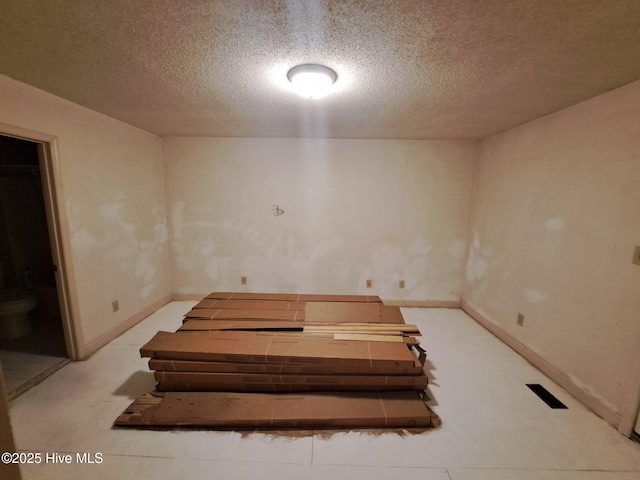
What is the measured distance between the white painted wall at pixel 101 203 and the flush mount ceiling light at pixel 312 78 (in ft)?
6.09

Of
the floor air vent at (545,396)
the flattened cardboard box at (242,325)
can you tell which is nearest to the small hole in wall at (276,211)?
the flattened cardboard box at (242,325)

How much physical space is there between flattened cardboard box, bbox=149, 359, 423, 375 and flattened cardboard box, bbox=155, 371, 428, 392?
25 mm

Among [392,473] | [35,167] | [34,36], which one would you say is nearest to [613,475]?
[392,473]

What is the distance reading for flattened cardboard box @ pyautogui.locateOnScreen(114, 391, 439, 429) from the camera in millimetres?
1568

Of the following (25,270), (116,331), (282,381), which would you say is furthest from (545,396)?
(25,270)

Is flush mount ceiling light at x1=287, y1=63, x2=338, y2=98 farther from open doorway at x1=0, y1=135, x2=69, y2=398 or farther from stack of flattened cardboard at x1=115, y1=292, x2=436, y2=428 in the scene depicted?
open doorway at x1=0, y1=135, x2=69, y2=398

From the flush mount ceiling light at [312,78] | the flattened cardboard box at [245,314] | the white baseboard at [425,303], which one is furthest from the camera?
the white baseboard at [425,303]

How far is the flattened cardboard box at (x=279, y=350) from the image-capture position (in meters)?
1.72

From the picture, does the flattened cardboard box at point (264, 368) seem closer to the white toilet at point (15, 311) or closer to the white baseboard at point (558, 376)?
the white baseboard at point (558, 376)

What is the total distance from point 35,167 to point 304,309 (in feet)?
10.4

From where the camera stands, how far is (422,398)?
1.79 meters

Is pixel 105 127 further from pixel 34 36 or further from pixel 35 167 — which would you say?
pixel 34 36

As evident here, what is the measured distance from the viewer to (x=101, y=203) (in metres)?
2.39

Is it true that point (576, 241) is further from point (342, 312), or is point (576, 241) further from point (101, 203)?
point (101, 203)
